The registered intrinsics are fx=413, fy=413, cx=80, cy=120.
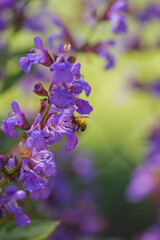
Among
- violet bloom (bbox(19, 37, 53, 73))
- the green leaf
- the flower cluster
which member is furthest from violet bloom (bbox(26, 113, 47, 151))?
the green leaf

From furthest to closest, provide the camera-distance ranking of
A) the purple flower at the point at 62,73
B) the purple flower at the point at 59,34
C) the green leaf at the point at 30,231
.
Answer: the purple flower at the point at 59,34
the green leaf at the point at 30,231
the purple flower at the point at 62,73

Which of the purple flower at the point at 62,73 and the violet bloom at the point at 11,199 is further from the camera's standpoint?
the violet bloom at the point at 11,199

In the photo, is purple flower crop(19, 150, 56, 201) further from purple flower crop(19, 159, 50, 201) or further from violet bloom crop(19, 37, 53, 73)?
violet bloom crop(19, 37, 53, 73)

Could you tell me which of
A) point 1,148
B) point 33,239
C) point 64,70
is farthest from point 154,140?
point 64,70

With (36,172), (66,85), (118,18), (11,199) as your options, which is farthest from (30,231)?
(118,18)

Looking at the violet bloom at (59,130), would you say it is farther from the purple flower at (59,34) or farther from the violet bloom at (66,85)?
the purple flower at (59,34)

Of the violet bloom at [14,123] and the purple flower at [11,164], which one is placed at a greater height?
the violet bloom at [14,123]

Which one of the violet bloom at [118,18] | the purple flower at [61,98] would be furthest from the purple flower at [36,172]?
the violet bloom at [118,18]

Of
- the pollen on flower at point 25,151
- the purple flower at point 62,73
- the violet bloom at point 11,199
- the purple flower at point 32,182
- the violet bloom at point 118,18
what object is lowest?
the violet bloom at point 11,199
